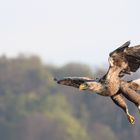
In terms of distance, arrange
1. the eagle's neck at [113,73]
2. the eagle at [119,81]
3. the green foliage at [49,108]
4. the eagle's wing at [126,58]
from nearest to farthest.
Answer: the eagle at [119,81]
the eagle's neck at [113,73]
the eagle's wing at [126,58]
the green foliage at [49,108]

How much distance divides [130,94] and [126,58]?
457 mm

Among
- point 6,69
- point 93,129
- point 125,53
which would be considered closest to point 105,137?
point 93,129

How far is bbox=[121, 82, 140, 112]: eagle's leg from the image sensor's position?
32.8ft

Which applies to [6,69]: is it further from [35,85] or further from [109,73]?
[109,73]

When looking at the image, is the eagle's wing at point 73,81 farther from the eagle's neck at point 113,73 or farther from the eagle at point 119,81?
the eagle's neck at point 113,73

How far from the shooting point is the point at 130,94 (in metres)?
10.1

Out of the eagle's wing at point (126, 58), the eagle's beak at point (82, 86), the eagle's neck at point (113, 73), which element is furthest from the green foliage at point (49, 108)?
the eagle's beak at point (82, 86)

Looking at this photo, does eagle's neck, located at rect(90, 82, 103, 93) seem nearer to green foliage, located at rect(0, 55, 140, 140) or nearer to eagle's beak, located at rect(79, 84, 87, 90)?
eagle's beak, located at rect(79, 84, 87, 90)

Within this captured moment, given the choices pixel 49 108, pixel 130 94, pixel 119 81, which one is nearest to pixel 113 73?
pixel 119 81

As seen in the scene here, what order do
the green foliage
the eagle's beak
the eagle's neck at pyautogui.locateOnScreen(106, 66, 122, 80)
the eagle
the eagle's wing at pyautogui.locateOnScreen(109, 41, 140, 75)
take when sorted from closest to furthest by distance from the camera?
the eagle's beak → the eagle → the eagle's neck at pyautogui.locateOnScreen(106, 66, 122, 80) → the eagle's wing at pyautogui.locateOnScreen(109, 41, 140, 75) → the green foliage

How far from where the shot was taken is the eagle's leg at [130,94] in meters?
10.0

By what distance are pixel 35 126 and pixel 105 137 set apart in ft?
25.4

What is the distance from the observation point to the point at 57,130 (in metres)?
83.6

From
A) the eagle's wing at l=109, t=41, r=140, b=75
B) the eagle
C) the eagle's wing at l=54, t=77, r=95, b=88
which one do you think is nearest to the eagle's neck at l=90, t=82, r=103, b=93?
the eagle
